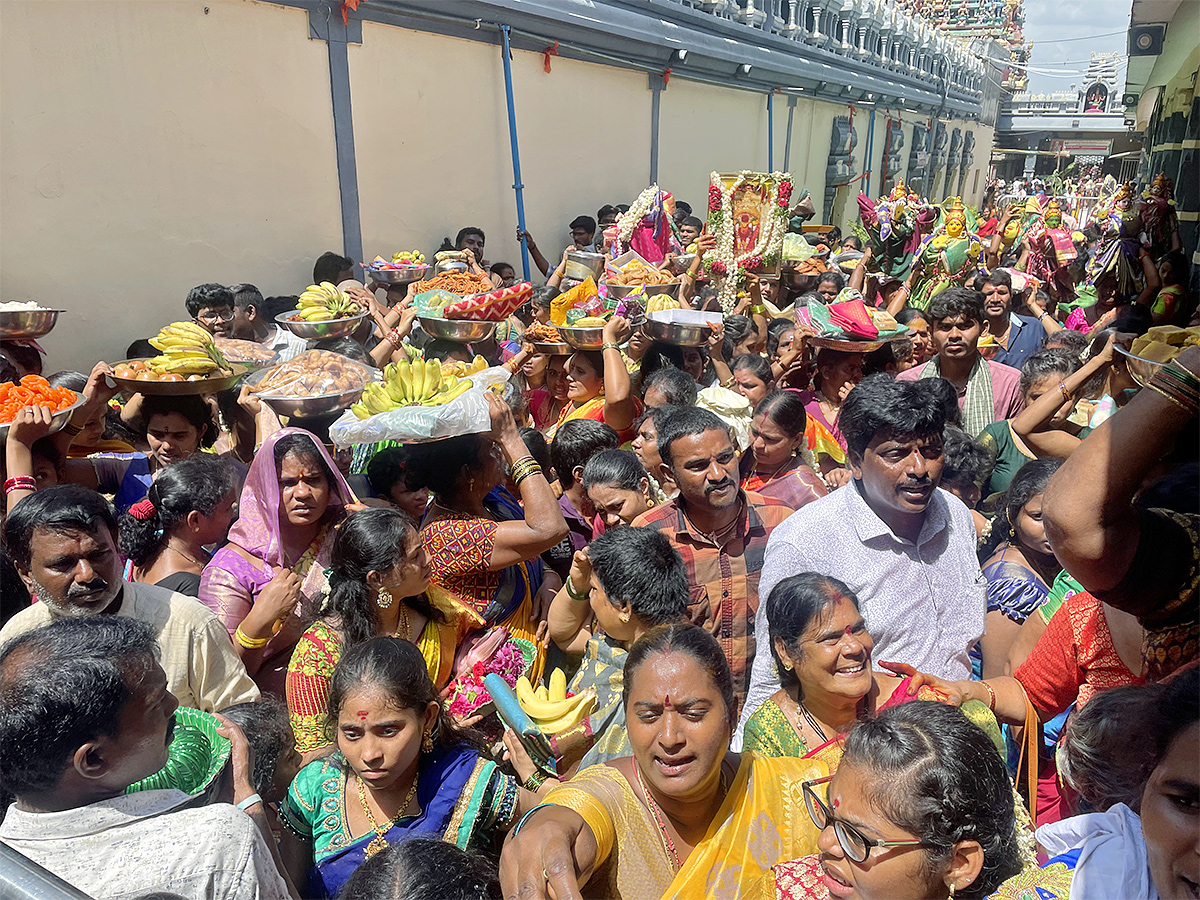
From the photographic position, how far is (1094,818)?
135 cm

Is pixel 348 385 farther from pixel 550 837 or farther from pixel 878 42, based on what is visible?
pixel 878 42

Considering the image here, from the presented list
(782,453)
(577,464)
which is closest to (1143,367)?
(782,453)

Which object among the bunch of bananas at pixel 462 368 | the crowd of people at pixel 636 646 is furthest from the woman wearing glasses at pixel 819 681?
the bunch of bananas at pixel 462 368

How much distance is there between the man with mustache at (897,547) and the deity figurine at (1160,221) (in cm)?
71

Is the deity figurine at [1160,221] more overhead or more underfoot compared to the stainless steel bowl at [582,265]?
more overhead

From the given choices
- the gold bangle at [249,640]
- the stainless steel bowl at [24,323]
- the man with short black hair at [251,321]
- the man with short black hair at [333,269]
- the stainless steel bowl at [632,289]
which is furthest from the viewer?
the man with short black hair at [333,269]

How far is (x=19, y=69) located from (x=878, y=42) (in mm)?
21694

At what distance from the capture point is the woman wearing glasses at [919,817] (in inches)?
54.9

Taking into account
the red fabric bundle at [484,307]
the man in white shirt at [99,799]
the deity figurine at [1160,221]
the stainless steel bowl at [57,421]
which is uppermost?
the deity figurine at [1160,221]

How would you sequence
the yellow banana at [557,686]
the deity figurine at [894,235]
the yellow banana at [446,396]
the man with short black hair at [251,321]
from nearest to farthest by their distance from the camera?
1. the yellow banana at [557,686]
2. the yellow banana at [446,396]
3. the man with short black hair at [251,321]
4. the deity figurine at [894,235]

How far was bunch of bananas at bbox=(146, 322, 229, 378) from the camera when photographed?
347 cm

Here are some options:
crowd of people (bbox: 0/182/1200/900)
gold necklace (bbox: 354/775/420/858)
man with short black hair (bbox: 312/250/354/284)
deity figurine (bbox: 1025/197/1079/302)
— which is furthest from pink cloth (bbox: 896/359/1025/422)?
deity figurine (bbox: 1025/197/1079/302)

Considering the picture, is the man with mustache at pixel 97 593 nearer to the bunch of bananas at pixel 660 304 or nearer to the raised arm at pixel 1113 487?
the raised arm at pixel 1113 487

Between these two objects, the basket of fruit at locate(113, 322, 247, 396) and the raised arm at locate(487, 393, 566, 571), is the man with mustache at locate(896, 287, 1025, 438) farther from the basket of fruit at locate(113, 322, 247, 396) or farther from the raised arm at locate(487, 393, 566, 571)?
the basket of fruit at locate(113, 322, 247, 396)
